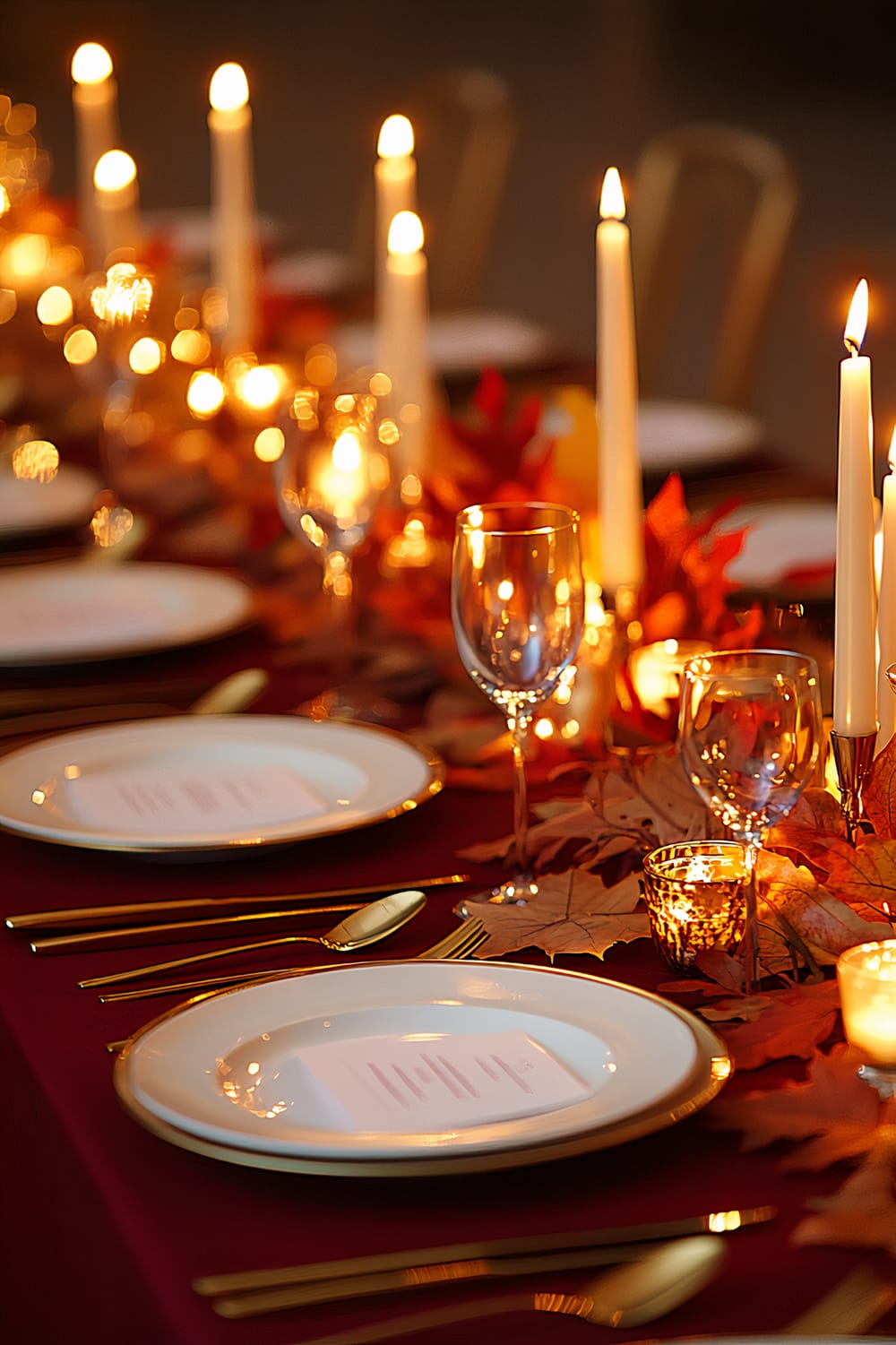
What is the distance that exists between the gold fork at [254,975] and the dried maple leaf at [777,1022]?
15 cm

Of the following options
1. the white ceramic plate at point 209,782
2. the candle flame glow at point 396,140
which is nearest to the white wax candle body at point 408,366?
the candle flame glow at point 396,140

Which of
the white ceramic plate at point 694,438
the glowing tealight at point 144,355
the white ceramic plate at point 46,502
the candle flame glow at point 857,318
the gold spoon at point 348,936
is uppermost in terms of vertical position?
the glowing tealight at point 144,355

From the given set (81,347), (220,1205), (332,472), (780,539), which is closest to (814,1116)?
(220,1205)

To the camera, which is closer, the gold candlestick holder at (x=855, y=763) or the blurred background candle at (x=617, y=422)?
the gold candlestick holder at (x=855, y=763)

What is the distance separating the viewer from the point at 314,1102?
0.86 metres

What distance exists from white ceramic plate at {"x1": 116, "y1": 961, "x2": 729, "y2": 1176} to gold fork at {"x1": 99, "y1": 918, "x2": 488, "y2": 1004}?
1.5 inches

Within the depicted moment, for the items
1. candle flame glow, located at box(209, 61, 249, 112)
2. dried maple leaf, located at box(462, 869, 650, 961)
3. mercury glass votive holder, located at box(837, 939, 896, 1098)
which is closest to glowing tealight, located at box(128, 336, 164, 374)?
candle flame glow, located at box(209, 61, 249, 112)

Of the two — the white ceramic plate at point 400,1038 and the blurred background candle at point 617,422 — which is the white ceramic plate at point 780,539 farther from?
the white ceramic plate at point 400,1038

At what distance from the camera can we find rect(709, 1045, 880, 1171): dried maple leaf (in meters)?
0.82

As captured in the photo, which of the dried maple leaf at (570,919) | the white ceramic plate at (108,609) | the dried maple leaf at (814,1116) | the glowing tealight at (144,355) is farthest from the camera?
the glowing tealight at (144,355)

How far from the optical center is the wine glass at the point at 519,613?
1.12 metres

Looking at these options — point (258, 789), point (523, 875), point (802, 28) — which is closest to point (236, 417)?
point (258, 789)

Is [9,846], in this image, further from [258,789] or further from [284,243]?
→ [284,243]

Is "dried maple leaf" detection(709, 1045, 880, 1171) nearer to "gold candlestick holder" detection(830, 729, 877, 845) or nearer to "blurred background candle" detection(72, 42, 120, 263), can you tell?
"gold candlestick holder" detection(830, 729, 877, 845)
